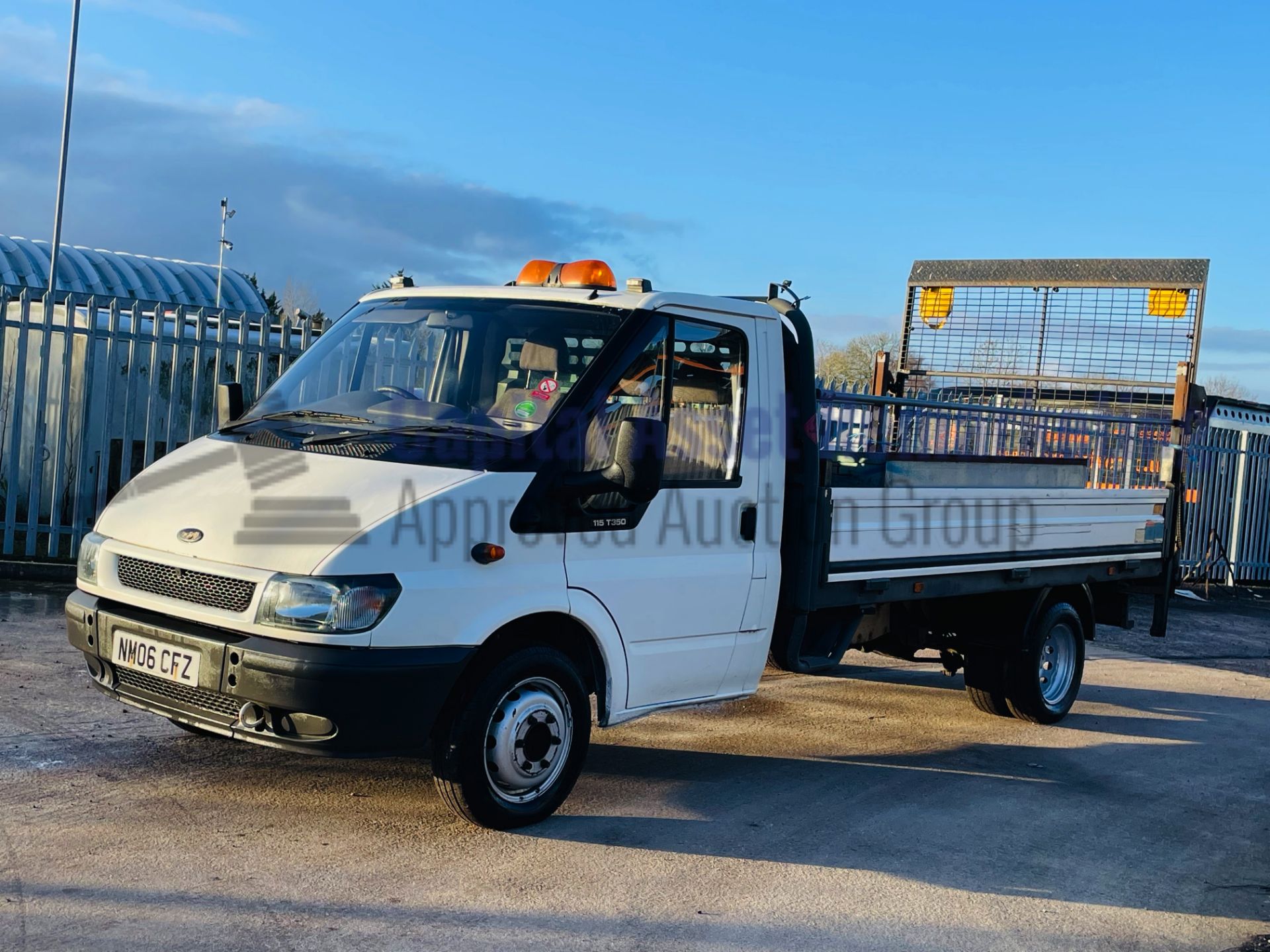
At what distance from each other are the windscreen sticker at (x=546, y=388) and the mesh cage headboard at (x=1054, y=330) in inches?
280

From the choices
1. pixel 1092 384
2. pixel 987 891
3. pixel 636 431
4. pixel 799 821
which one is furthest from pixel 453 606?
pixel 1092 384

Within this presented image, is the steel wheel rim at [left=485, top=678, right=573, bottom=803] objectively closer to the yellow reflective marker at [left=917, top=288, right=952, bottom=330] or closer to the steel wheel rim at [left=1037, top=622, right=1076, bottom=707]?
the steel wheel rim at [left=1037, top=622, right=1076, bottom=707]

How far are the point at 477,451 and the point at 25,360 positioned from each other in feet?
22.3

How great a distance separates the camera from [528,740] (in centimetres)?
473

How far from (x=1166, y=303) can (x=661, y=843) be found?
7.72 meters

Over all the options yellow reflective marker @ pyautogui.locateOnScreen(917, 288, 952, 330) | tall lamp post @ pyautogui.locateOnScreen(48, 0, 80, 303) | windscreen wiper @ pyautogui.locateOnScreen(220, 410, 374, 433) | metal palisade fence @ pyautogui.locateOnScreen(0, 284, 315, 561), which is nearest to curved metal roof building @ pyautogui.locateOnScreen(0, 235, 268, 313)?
tall lamp post @ pyautogui.locateOnScreen(48, 0, 80, 303)

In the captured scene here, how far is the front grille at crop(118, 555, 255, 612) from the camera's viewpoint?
4273 mm

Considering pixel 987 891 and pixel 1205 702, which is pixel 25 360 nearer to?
pixel 987 891

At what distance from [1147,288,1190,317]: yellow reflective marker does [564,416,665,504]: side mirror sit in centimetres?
725

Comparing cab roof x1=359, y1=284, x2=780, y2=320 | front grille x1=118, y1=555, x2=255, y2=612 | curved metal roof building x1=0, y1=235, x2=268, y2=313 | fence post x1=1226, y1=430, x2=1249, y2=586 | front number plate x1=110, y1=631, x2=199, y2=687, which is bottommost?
front number plate x1=110, y1=631, x2=199, y2=687

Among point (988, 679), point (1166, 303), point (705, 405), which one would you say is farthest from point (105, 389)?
point (1166, 303)

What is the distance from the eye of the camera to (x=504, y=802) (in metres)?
4.72

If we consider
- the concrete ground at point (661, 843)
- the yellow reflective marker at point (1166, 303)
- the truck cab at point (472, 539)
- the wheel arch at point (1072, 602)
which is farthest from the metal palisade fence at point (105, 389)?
the yellow reflective marker at point (1166, 303)

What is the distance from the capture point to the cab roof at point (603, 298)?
5.15 metres
